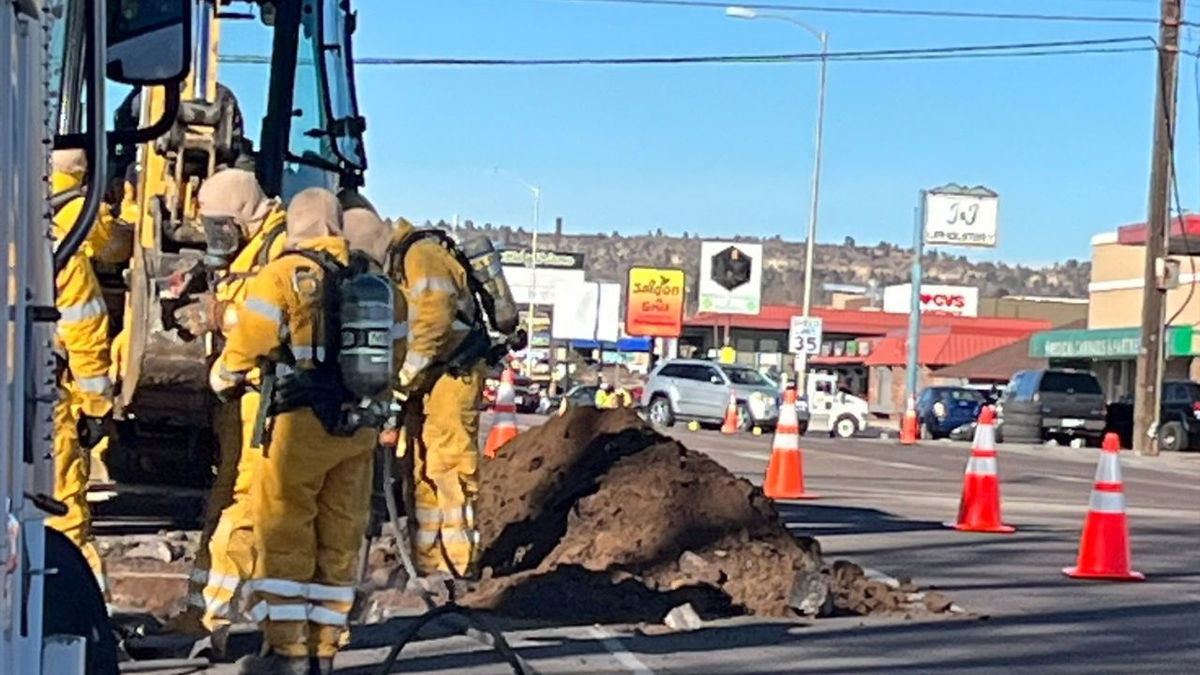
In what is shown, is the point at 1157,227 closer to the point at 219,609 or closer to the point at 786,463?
the point at 786,463

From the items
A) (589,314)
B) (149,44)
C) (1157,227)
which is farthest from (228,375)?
(589,314)

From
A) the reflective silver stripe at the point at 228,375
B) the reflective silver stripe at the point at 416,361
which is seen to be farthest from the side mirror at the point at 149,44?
the reflective silver stripe at the point at 416,361

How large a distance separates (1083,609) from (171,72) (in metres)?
8.23

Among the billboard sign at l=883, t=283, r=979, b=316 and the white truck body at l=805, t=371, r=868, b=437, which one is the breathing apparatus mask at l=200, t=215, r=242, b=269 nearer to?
the white truck body at l=805, t=371, r=868, b=437

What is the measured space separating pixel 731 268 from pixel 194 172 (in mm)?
70071

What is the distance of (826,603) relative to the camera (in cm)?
1029

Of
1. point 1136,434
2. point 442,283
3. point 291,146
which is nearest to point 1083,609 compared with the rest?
point 442,283

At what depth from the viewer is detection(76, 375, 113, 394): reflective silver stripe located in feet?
28.0

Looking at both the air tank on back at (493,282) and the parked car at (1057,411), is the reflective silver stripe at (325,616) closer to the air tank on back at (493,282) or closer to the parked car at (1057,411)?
the air tank on back at (493,282)

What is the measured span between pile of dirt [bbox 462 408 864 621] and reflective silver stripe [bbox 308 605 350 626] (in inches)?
95.6

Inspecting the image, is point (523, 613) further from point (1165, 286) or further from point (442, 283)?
point (1165, 286)

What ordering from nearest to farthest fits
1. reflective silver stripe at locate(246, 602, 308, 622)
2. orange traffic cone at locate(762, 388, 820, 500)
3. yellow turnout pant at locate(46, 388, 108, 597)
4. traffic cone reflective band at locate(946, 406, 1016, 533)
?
reflective silver stripe at locate(246, 602, 308, 622), yellow turnout pant at locate(46, 388, 108, 597), traffic cone reflective band at locate(946, 406, 1016, 533), orange traffic cone at locate(762, 388, 820, 500)

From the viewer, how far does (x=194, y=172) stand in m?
10.4

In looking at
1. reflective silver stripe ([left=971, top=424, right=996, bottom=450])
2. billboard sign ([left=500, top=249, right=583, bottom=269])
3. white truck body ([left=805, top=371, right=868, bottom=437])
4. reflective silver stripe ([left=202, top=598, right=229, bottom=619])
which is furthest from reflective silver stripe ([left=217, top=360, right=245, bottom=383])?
billboard sign ([left=500, top=249, right=583, bottom=269])
